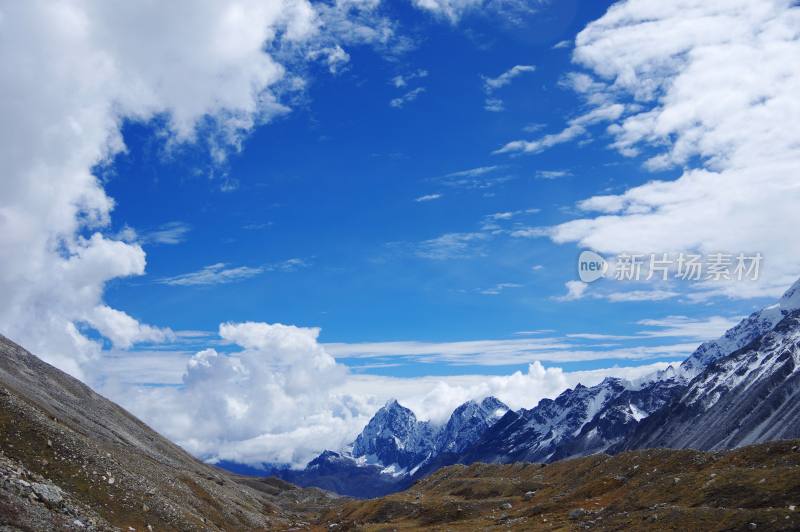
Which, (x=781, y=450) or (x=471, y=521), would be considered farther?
(x=471, y=521)

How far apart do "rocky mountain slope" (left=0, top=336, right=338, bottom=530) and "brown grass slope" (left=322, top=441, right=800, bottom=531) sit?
74.5ft

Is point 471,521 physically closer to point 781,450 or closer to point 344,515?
point 781,450

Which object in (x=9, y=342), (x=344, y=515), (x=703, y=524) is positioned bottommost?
(x=344, y=515)

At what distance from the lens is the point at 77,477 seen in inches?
2362

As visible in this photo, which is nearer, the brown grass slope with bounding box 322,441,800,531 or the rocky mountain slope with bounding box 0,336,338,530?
the rocky mountain slope with bounding box 0,336,338,530

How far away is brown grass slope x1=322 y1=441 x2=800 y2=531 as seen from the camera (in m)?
43.1

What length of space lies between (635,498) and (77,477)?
5305cm

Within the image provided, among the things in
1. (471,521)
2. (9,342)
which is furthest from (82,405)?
(471,521)

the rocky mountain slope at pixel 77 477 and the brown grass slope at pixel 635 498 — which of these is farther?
the brown grass slope at pixel 635 498

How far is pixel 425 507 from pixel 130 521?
44.2 m

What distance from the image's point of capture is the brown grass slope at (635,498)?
43.1m

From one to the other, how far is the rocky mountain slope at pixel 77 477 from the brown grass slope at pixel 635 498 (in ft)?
74.5

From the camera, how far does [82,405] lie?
405 feet

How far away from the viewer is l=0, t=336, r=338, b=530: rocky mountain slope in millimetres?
41656
